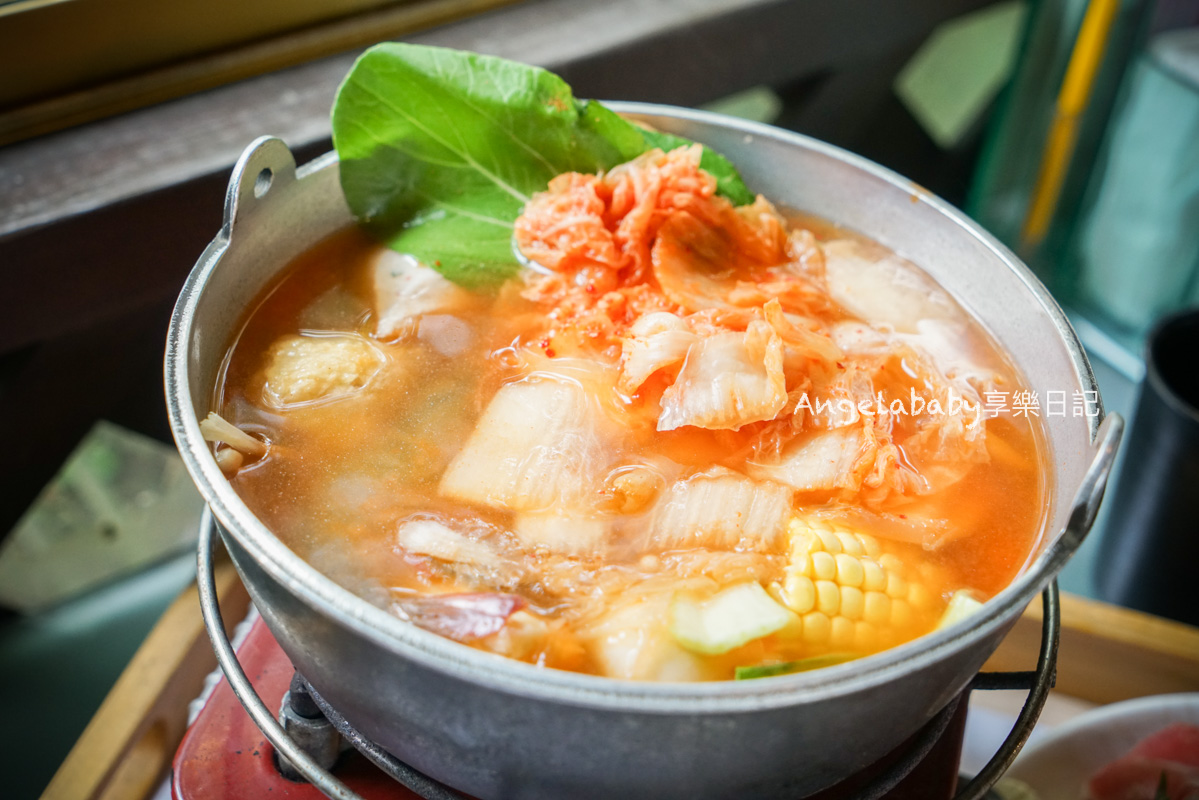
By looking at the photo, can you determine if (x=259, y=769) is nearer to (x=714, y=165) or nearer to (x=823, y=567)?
(x=823, y=567)

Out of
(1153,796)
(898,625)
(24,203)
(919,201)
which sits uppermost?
(919,201)

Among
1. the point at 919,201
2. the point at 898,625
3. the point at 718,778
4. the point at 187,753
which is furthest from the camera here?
the point at 919,201

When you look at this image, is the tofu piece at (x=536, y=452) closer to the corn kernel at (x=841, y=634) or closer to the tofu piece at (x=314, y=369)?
the tofu piece at (x=314, y=369)

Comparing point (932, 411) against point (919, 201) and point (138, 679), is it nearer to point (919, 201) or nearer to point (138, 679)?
point (919, 201)

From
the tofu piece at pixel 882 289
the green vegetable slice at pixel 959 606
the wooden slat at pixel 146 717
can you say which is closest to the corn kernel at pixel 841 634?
the green vegetable slice at pixel 959 606

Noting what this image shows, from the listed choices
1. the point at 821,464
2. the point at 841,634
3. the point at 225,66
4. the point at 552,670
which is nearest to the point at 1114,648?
the point at 821,464

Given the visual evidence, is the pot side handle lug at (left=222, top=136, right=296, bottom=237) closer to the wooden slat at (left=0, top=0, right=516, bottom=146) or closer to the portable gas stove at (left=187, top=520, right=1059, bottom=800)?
the portable gas stove at (left=187, top=520, right=1059, bottom=800)

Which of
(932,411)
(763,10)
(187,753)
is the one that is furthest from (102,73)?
(932,411)
